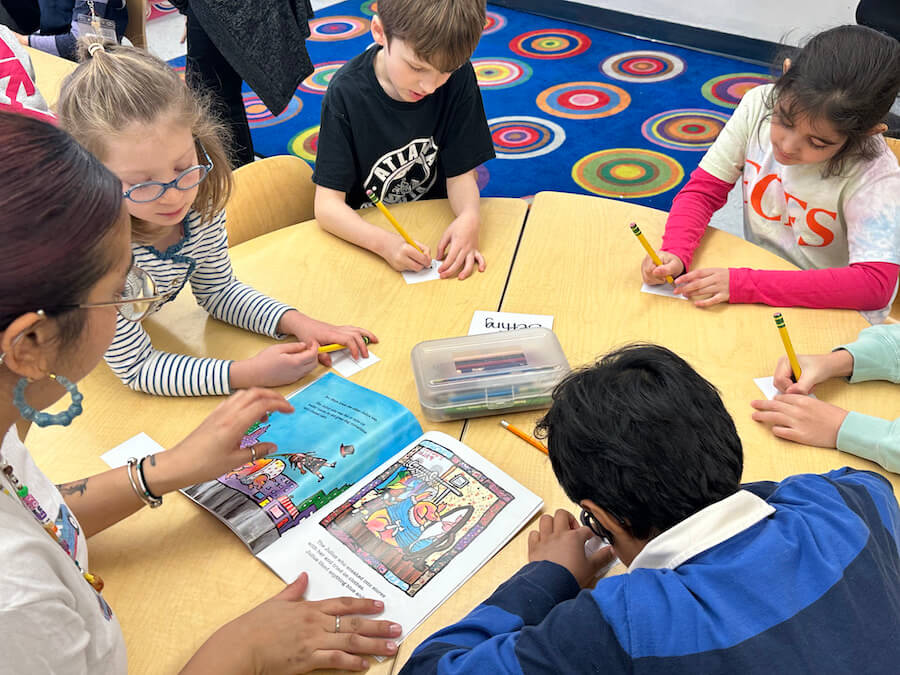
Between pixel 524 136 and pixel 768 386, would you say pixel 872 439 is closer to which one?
pixel 768 386

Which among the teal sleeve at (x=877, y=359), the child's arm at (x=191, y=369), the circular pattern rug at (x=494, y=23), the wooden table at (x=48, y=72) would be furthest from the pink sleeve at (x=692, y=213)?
the circular pattern rug at (x=494, y=23)

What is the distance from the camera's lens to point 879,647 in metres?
0.63

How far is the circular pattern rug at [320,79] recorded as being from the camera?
3.70 metres

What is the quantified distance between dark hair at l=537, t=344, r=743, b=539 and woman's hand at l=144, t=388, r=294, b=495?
411 mm

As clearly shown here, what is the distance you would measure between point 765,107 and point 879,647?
120 centimetres

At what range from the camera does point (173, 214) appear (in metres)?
1.11

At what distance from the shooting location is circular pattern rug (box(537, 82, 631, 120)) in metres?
3.42

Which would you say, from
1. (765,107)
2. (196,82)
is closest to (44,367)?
(765,107)

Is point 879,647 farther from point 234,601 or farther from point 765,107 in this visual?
point 765,107

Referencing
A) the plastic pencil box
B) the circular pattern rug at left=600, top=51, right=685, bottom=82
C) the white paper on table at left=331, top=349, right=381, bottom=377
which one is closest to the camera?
the plastic pencil box

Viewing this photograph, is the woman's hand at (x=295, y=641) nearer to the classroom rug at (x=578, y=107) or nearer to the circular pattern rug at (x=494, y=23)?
the classroom rug at (x=578, y=107)

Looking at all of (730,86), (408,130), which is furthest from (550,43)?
(408,130)

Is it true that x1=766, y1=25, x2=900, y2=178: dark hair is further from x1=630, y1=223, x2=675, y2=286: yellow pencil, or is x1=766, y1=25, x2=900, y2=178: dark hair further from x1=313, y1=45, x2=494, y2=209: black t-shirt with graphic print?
x1=313, y1=45, x2=494, y2=209: black t-shirt with graphic print

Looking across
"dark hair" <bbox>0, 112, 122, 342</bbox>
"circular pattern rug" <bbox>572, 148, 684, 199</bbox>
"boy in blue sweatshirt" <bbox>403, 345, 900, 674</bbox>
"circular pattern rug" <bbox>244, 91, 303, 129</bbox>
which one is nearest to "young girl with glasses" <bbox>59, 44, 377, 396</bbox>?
"dark hair" <bbox>0, 112, 122, 342</bbox>
